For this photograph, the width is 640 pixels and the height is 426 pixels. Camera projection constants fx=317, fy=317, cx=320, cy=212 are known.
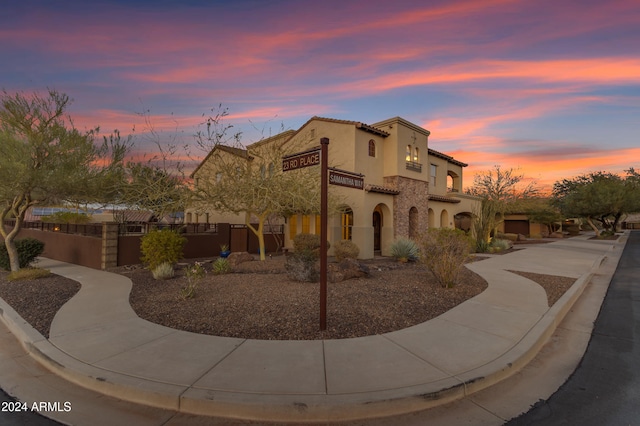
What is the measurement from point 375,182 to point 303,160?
1363 centimetres

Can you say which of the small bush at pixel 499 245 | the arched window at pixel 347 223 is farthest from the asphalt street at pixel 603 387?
A: the small bush at pixel 499 245

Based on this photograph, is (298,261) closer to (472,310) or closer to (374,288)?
(374,288)

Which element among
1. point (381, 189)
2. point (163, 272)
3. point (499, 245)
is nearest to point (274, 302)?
point (163, 272)

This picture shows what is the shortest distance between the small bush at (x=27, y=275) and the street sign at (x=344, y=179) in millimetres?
10670

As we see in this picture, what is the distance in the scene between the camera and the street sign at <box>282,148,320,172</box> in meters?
5.53

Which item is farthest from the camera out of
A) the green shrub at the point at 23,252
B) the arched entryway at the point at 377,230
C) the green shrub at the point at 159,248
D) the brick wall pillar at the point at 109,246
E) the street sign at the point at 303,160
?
the arched entryway at the point at 377,230

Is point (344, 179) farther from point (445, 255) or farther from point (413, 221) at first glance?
point (413, 221)

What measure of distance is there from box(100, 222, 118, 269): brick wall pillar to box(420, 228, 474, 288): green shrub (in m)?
11.7

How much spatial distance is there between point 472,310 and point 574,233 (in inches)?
2192

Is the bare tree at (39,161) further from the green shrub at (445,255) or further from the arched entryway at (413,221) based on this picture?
the arched entryway at (413,221)

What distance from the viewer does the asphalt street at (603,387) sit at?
3.29 metres

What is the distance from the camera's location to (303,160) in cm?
575

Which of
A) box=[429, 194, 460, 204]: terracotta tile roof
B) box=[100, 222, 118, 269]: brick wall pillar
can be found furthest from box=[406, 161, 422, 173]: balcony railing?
box=[100, 222, 118, 269]: brick wall pillar

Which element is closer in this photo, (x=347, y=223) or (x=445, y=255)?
(x=445, y=255)
